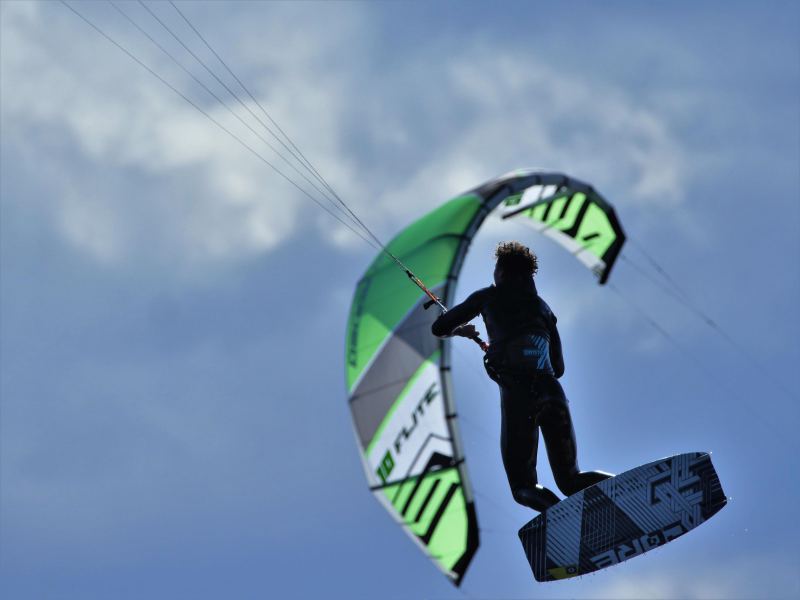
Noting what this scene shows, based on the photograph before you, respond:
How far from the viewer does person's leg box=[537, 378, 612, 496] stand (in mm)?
9852

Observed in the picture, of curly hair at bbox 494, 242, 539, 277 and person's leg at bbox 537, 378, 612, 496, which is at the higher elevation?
curly hair at bbox 494, 242, 539, 277

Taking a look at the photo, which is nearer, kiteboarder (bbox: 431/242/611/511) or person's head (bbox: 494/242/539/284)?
kiteboarder (bbox: 431/242/611/511)

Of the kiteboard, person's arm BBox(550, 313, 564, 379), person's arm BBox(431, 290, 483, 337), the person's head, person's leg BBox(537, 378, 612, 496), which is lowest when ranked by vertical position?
the kiteboard

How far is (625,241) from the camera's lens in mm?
16766

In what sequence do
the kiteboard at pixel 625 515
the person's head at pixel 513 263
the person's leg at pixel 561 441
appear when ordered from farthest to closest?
the person's head at pixel 513 263 < the kiteboard at pixel 625 515 < the person's leg at pixel 561 441

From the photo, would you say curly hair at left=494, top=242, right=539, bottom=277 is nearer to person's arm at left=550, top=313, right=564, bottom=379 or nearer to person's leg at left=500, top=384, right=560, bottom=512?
person's arm at left=550, top=313, right=564, bottom=379

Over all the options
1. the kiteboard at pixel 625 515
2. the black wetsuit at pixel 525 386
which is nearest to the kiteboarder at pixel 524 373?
the black wetsuit at pixel 525 386

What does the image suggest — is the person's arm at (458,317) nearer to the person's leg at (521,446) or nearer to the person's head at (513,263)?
the person's head at (513,263)

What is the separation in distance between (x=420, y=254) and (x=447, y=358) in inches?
51.3

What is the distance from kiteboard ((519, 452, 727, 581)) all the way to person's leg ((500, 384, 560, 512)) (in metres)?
0.25

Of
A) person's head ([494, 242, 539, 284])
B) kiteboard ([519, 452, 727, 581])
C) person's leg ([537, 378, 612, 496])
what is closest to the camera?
person's leg ([537, 378, 612, 496])

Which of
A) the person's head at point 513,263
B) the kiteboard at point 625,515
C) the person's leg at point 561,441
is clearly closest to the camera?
the person's leg at point 561,441

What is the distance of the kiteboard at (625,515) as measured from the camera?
33.1 feet

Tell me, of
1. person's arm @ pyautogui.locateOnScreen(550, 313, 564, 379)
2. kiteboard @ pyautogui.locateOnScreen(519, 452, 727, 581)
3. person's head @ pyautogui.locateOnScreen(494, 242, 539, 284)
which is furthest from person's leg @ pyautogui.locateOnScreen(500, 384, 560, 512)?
person's head @ pyautogui.locateOnScreen(494, 242, 539, 284)
